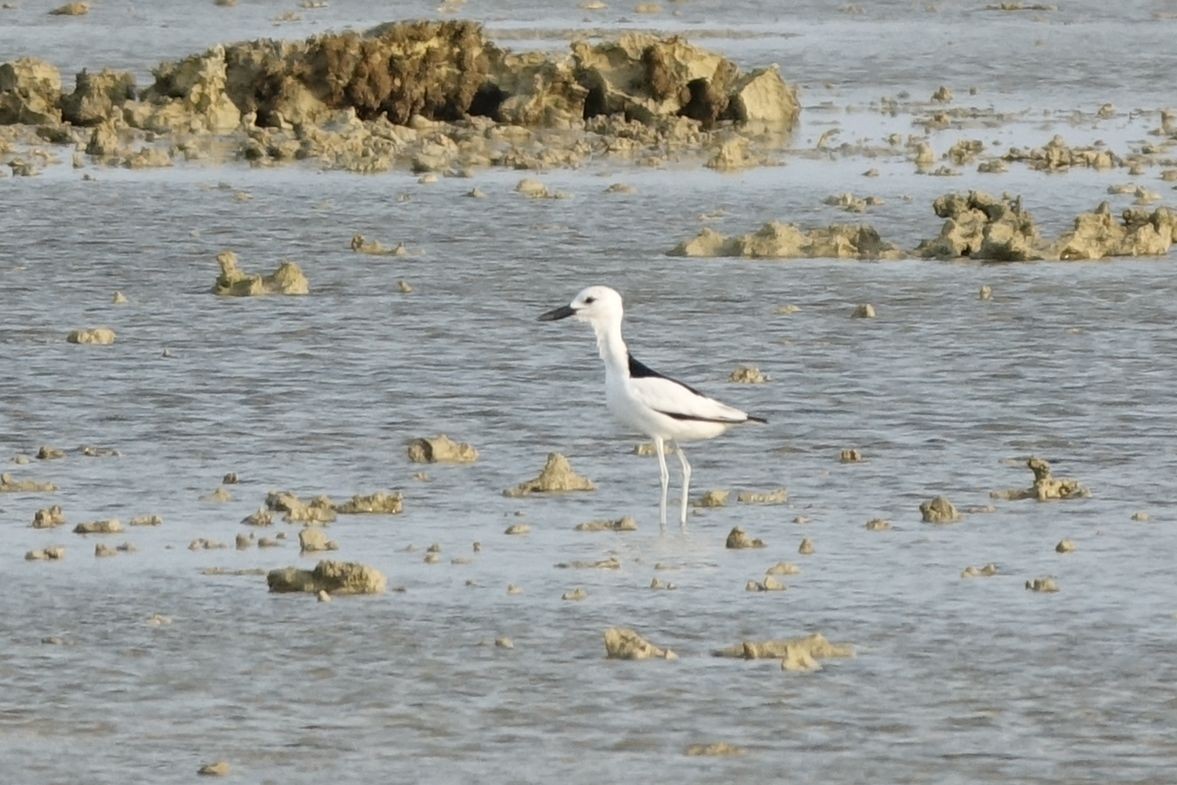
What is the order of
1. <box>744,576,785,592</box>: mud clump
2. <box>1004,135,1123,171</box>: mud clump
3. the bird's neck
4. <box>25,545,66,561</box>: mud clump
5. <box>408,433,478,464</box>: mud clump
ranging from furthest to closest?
<box>1004,135,1123,171</box>: mud clump
<box>408,433,478,464</box>: mud clump
the bird's neck
<box>25,545,66,561</box>: mud clump
<box>744,576,785,592</box>: mud clump

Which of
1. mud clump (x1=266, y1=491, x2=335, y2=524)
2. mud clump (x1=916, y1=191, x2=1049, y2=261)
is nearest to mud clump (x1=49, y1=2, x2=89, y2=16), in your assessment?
mud clump (x1=916, y1=191, x2=1049, y2=261)

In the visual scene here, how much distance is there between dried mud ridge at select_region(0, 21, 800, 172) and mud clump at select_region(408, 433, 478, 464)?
585 inches

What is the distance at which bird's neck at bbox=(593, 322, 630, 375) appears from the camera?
12.8 meters

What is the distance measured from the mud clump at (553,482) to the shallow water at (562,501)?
4.3 inches

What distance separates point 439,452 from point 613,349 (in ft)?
4.42

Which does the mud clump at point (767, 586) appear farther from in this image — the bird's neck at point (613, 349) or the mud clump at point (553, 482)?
the mud clump at point (553, 482)

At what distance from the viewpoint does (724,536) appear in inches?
486

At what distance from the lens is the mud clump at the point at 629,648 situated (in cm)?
1020

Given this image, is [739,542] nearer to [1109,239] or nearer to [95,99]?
[1109,239]

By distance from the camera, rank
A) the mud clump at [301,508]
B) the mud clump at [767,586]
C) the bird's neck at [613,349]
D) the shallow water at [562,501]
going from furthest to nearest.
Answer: the bird's neck at [613,349]
the mud clump at [301,508]
the mud clump at [767,586]
the shallow water at [562,501]

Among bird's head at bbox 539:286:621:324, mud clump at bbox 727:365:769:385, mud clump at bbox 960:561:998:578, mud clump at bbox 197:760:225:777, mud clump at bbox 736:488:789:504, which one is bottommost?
mud clump at bbox 727:365:769:385

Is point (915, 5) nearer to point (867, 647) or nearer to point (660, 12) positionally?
point (660, 12)

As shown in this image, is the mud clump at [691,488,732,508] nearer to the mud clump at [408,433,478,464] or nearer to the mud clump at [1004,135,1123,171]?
the mud clump at [408,433,478,464]

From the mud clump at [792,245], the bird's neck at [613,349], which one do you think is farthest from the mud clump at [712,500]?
the mud clump at [792,245]
